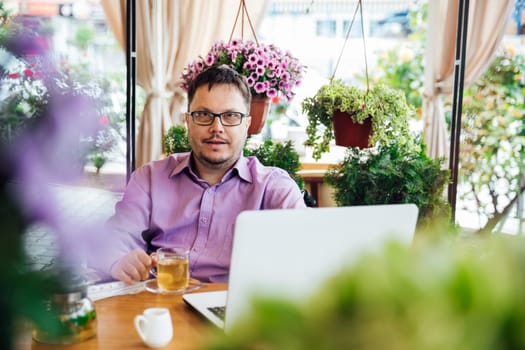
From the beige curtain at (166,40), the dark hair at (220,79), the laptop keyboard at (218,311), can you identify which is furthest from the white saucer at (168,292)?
the beige curtain at (166,40)

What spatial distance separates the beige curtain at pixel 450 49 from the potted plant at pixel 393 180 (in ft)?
3.75

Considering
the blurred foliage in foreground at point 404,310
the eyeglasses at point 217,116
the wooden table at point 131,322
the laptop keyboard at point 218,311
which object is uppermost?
the eyeglasses at point 217,116

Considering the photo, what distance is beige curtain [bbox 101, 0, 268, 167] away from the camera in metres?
3.98

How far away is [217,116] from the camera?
7.55 feet

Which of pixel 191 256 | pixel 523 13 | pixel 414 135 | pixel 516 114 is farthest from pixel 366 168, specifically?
pixel 523 13

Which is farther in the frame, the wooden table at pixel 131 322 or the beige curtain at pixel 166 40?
the beige curtain at pixel 166 40

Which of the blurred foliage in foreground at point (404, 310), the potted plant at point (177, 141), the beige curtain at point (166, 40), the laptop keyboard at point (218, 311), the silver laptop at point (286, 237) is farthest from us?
the beige curtain at point (166, 40)

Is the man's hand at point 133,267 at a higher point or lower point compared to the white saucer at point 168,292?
higher

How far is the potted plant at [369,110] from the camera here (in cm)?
280

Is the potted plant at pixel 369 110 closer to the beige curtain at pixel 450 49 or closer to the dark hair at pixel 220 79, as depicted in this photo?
the dark hair at pixel 220 79

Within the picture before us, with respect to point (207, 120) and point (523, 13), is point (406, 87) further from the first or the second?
point (207, 120)

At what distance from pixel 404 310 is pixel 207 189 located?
1.98m

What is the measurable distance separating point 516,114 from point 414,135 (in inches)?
87.2

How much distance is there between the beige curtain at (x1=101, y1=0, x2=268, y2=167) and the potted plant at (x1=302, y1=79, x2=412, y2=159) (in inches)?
54.1
